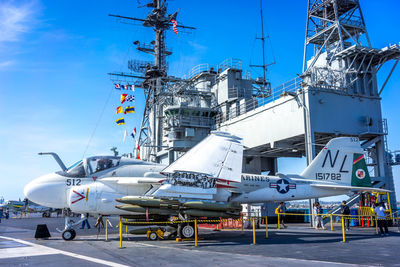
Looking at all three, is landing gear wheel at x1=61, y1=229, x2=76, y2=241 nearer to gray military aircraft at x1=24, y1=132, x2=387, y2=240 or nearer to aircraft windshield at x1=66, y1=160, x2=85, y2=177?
gray military aircraft at x1=24, y1=132, x2=387, y2=240

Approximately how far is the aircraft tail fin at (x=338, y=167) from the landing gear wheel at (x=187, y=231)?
23.2 feet

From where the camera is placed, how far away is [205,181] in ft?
46.2

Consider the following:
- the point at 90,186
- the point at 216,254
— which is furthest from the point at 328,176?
the point at 90,186

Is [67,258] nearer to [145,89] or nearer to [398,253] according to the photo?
[398,253]

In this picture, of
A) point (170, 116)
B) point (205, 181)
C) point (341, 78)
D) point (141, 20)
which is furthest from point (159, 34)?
point (205, 181)

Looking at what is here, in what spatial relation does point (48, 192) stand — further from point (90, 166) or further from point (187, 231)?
point (187, 231)

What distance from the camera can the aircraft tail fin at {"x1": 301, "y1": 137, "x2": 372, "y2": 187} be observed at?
1741cm

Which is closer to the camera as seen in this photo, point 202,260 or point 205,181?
point 202,260

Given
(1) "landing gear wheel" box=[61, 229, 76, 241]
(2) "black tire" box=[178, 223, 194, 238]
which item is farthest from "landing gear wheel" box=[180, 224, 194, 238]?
(1) "landing gear wheel" box=[61, 229, 76, 241]

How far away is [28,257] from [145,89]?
35723 millimetres

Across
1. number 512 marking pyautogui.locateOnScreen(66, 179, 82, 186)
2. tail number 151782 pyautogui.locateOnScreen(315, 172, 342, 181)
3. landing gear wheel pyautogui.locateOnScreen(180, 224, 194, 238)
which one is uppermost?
tail number 151782 pyautogui.locateOnScreen(315, 172, 342, 181)

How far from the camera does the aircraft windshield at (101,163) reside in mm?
14930

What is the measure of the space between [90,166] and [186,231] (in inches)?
213

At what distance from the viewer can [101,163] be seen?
15.0 meters
